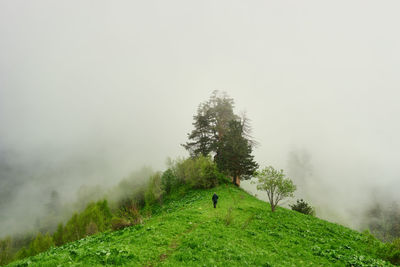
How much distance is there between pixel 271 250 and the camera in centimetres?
1441

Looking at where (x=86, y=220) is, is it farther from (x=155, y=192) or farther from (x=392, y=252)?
(x=392, y=252)

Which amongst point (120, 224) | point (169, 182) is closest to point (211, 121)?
point (169, 182)

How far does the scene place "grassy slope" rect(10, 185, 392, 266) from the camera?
10.9m

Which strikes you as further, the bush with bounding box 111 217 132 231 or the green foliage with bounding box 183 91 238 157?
the green foliage with bounding box 183 91 238 157

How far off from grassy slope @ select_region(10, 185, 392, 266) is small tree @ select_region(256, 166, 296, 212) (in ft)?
11.8

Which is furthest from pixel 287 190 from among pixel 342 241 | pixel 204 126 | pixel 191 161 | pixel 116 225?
pixel 204 126

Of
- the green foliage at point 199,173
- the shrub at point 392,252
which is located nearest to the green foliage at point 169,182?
the green foliage at point 199,173

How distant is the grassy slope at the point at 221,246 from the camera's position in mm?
10906

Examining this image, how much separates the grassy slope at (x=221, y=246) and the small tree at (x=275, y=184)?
11.8ft

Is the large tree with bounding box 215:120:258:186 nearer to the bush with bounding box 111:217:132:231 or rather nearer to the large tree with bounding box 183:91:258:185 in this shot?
the large tree with bounding box 183:91:258:185

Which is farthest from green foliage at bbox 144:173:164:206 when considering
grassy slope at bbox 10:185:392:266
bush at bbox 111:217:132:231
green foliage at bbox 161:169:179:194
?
grassy slope at bbox 10:185:392:266

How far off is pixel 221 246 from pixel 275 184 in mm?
15252

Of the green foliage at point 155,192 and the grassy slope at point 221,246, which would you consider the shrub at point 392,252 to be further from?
the green foliage at point 155,192

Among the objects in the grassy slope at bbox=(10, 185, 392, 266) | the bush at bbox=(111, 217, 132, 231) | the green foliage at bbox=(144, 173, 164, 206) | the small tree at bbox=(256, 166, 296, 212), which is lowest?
the green foliage at bbox=(144, 173, 164, 206)
